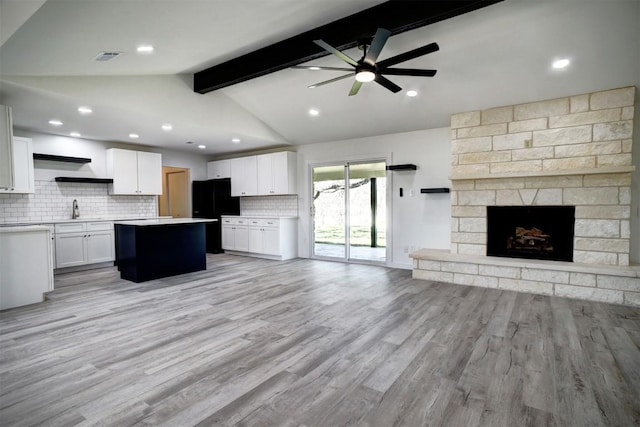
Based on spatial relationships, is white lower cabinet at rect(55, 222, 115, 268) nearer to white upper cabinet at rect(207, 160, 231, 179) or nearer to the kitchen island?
the kitchen island

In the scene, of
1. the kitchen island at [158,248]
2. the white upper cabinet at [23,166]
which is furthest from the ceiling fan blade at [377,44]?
the white upper cabinet at [23,166]

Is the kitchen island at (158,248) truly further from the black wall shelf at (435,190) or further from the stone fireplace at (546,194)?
the black wall shelf at (435,190)

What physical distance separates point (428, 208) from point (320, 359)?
386 cm

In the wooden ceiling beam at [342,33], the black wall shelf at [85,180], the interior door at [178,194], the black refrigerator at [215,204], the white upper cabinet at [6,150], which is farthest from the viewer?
the interior door at [178,194]

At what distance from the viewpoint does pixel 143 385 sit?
6.93 ft

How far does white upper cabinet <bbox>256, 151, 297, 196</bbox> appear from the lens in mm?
6906

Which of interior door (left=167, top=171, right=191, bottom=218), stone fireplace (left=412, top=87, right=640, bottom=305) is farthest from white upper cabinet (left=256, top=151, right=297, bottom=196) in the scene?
stone fireplace (left=412, top=87, right=640, bottom=305)

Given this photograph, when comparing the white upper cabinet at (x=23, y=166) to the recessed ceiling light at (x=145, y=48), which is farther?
the white upper cabinet at (x=23, y=166)

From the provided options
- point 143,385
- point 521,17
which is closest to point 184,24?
point 143,385

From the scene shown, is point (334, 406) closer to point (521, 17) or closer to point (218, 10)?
point (218, 10)

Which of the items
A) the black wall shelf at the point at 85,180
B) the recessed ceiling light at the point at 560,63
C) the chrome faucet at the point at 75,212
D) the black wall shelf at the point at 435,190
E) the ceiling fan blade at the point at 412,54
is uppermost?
the recessed ceiling light at the point at 560,63

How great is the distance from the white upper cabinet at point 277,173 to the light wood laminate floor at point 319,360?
10.5 feet

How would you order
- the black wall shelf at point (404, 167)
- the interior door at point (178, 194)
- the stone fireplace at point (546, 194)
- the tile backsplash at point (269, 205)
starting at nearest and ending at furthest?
the stone fireplace at point (546, 194)
the black wall shelf at point (404, 167)
the tile backsplash at point (269, 205)
the interior door at point (178, 194)

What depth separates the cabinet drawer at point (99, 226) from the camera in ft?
19.2
